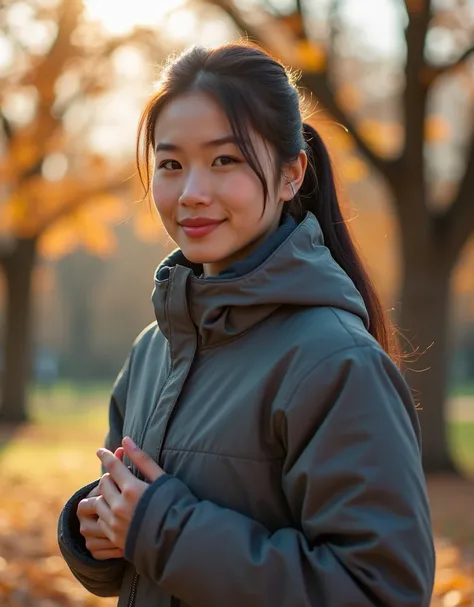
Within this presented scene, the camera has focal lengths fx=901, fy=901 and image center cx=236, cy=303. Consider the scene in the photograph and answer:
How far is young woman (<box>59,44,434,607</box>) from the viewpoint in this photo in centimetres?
163

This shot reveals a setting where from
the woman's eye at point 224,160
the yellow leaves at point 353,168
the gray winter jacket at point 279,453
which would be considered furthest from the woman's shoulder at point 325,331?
the yellow leaves at point 353,168

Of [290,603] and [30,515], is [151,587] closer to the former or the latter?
[290,603]

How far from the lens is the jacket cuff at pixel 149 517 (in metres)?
1.70

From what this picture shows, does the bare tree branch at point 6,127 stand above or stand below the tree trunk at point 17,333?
above

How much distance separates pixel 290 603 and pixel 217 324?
0.57 m

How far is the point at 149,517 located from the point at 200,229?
0.61 m

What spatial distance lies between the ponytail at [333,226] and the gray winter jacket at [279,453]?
0.21 m

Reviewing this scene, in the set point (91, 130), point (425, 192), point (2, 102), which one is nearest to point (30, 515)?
point (425, 192)

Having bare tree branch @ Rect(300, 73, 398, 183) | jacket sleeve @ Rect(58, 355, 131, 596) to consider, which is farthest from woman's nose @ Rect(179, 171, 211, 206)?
bare tree branch @ Rect(300, 73, 398, 183)

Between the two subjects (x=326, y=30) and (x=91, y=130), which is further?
(x=91, y=130)

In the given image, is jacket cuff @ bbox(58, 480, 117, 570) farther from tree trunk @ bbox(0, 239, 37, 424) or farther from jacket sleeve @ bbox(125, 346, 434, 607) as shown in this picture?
tree trunk @ bbox(0, 239, 37, 424)

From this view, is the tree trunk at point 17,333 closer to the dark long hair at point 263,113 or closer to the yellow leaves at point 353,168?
the yellow leaves at point 353,168

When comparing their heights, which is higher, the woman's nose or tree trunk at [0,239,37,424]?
the woman's nose

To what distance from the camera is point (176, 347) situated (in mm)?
1978
